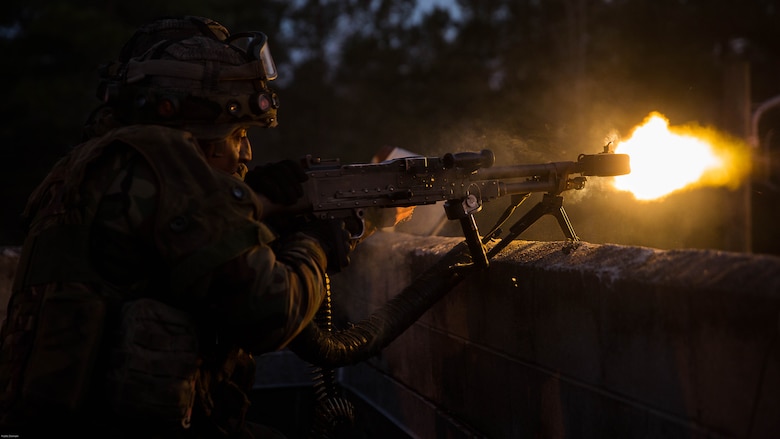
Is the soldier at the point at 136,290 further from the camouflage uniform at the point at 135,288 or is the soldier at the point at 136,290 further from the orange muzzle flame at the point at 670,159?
the orange muzzle flame at the point at 670,159

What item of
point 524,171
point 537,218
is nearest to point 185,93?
point 524,171

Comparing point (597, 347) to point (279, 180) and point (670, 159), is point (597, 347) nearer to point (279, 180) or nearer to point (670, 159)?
point (279, 180)

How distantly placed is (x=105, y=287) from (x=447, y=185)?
65.4 inches

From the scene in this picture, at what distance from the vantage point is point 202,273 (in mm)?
2490

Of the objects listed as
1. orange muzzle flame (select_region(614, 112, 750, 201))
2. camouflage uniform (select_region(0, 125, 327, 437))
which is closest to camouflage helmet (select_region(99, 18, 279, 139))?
camouflage uniform (select_region(0, 125, 327, 437))

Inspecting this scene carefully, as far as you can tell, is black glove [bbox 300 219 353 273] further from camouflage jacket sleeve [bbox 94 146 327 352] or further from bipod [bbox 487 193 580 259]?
bipod [bbox 487 193 580 259]

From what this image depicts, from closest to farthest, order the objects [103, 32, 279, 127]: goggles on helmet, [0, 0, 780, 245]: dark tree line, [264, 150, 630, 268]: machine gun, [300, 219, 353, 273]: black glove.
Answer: [103, 32, 279, 127]: goggles on helmet
[300, 219, 353, 273]: black glove
[264, 150, 630, 268]: machine gun
[0, 0, 780, 245]: dark tree line

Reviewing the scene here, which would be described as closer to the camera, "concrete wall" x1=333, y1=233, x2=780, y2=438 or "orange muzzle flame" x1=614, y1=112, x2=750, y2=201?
"concrete wall" x1=333, y1=233, x2=780, y2=438

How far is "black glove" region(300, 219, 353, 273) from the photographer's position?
307cm

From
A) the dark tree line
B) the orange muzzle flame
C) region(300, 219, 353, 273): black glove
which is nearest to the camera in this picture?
region(300, 219, 353, 273): black glove

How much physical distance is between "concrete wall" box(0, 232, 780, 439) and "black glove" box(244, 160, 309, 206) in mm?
1047

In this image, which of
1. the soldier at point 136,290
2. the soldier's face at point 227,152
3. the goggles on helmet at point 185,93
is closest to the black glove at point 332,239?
the soldier at point 136,290

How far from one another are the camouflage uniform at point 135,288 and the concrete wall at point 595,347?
3.66ft

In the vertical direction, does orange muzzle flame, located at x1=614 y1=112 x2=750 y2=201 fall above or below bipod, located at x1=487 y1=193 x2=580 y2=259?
above
